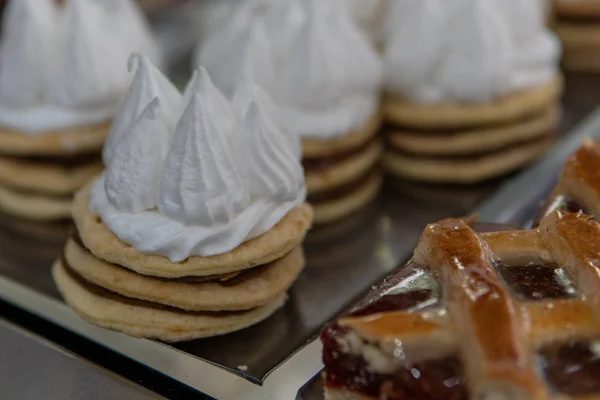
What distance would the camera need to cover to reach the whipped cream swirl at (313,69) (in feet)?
8.02

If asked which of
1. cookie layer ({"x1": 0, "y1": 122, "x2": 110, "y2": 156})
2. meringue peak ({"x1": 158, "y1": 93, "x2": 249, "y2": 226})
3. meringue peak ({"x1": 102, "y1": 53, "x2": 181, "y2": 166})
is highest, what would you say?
meringue peak ({"x1": 102, "y1": 53, "x2": 181, "y2": 166})

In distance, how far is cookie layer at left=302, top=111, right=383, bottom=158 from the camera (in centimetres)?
245

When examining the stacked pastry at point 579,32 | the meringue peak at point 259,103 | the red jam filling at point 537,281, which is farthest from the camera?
the stacked pastry at point 579,32

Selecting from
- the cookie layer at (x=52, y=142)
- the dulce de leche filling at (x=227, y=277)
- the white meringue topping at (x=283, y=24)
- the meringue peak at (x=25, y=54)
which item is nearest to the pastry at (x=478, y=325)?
the dulce de leche filling at (x=227, y=277)

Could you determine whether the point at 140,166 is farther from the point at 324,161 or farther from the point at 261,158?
the point at 324,161

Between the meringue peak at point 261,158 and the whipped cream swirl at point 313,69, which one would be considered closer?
the meringue peak at point 261,158

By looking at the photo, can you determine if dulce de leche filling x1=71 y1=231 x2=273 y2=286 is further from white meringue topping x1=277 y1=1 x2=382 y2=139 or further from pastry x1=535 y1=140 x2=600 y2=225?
pastry x1=535 y1=140 x2=600 y2=225

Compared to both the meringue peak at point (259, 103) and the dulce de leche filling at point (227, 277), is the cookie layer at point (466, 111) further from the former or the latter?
the dulce de leche filling at point (227, 277)

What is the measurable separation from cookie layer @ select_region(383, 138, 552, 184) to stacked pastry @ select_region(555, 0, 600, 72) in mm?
929

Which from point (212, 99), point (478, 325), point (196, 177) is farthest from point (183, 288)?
point (478, 325)

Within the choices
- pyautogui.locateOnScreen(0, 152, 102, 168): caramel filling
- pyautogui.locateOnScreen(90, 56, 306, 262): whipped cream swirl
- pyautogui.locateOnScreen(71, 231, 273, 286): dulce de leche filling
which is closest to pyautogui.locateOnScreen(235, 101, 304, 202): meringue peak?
pyautogui.locateOnScreen(90, 56, 306, 262): whipped cream swirl

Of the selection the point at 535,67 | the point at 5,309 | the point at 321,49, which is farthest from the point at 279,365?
the point at 535,67

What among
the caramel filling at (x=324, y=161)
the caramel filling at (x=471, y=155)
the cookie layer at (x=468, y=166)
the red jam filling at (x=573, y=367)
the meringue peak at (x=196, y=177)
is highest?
the meringue peak at (x=196, y=177)

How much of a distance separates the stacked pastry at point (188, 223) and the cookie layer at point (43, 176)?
539 millimetres
